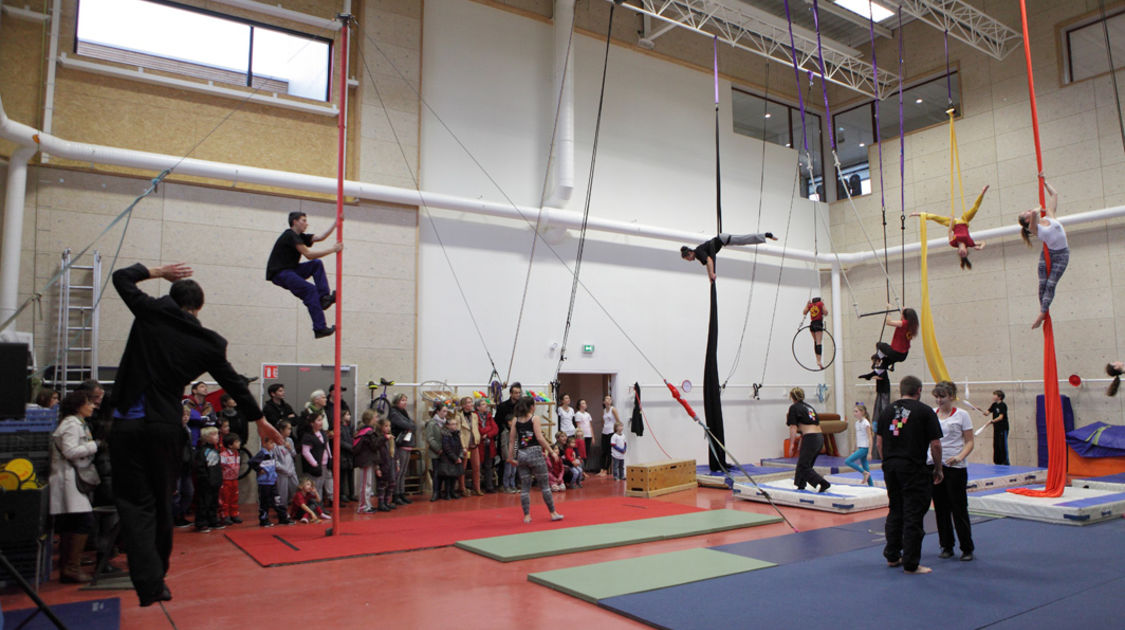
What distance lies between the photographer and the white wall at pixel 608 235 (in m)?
11.4

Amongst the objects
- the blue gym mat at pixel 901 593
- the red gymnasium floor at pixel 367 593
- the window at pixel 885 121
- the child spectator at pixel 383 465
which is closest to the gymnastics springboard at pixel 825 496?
the red gymnasium floor at pixel 367 593

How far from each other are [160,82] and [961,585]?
35.0ft

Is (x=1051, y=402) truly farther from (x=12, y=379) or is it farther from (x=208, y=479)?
(x=208, y=479)

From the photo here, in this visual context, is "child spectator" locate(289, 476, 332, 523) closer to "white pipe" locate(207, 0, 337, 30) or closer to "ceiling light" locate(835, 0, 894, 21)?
"white pipe" locate(207, 0, 337, 30)

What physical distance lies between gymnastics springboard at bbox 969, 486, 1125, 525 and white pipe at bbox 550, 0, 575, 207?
737 cm

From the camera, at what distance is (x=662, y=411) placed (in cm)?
1322

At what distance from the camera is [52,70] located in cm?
880

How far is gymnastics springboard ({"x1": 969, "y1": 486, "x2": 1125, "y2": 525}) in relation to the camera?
6977 millimetres

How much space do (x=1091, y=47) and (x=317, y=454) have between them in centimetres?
1449

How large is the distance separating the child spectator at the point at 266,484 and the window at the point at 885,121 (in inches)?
468

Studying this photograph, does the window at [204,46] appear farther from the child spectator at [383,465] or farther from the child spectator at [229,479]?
the child spectator at [229,479]

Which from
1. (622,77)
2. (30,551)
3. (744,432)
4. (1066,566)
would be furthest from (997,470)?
(30,551)

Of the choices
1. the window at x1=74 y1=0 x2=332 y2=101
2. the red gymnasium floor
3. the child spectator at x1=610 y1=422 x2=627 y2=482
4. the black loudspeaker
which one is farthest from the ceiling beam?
the black loudspeaker

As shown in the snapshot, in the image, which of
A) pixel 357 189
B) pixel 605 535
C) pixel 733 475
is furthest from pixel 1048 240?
pixel 357 189
